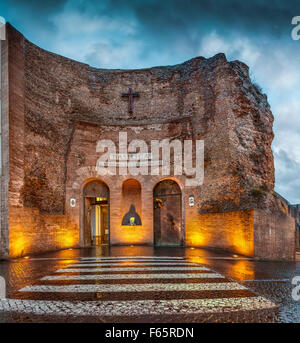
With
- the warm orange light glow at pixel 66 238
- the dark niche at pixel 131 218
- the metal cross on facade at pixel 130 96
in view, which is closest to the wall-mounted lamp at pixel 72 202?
the warm orange light glow at pixel 66 238

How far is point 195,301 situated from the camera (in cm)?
357

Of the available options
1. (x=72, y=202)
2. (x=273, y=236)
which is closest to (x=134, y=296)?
(x=273, y=236)

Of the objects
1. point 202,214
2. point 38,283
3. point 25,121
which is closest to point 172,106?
point 202,214

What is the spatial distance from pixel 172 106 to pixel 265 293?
13692 millimetres

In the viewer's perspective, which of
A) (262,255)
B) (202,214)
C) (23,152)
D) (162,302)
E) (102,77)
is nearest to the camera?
(162,302)

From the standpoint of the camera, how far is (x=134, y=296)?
3.85 metres

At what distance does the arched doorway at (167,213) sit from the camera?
48.0ft

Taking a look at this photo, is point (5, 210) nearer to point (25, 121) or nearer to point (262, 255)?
point (25, 121)

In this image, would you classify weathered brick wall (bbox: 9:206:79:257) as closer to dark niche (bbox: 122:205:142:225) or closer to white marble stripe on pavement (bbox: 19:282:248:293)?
dark niche (bbox: 122:205:142:225)

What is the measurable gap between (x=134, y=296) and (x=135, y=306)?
1.57ft

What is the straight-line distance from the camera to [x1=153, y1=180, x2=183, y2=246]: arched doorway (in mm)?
14617

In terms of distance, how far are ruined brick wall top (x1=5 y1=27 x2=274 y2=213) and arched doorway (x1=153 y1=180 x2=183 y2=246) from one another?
6.60ft

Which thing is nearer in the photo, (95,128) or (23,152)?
(23,152)

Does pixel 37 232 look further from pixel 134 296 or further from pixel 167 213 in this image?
pixel 134 296
